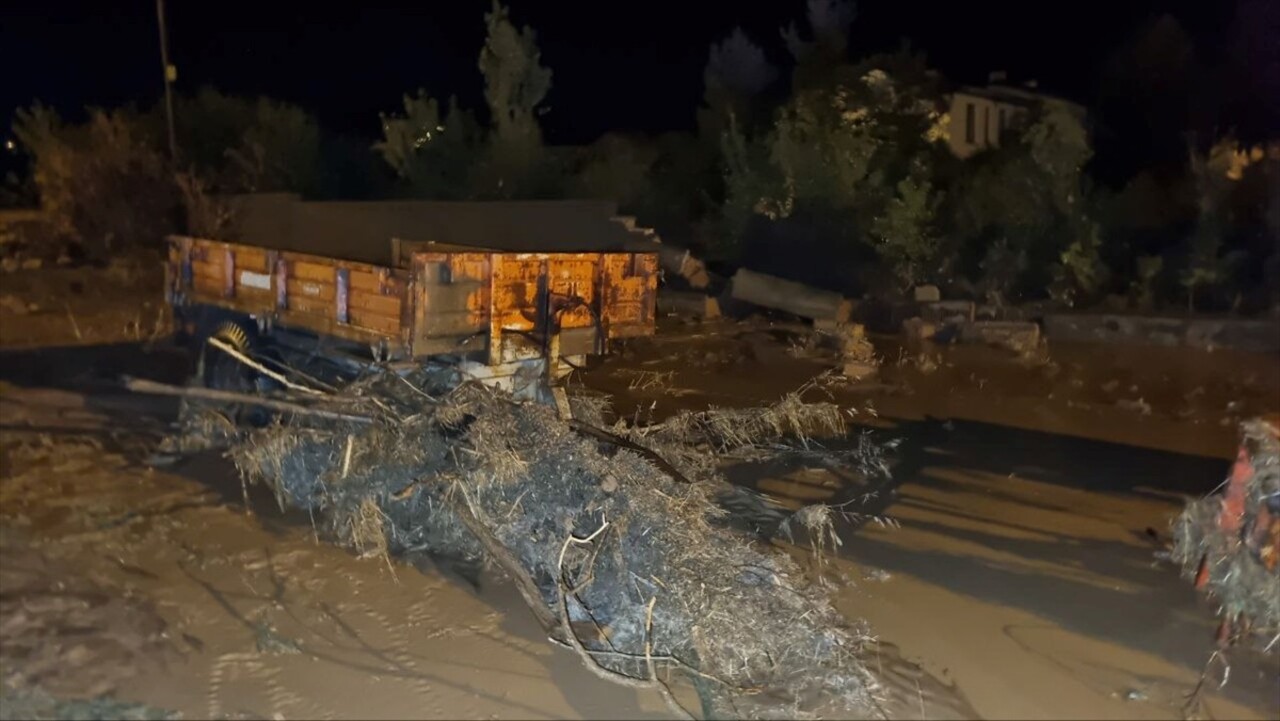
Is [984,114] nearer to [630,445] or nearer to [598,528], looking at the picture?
[630,445]


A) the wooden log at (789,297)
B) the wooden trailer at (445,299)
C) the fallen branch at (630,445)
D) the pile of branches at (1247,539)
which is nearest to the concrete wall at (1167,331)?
the wooden log at (789,297)

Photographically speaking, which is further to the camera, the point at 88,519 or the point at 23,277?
the point at 23,277

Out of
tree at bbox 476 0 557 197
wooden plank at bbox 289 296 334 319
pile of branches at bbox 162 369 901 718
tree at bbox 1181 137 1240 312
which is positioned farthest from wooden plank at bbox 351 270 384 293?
tree at bbox 476 0 557 197

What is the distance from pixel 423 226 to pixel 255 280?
4496 millimetres

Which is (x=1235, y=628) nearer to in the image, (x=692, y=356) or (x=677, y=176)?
(x=692, y=356)

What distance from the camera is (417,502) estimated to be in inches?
288

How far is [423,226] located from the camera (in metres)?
14.4

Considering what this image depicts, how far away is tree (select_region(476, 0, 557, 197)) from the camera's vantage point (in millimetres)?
22047

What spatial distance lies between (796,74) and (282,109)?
1025 cm

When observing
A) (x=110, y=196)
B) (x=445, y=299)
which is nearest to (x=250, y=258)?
(x=445, y=299)

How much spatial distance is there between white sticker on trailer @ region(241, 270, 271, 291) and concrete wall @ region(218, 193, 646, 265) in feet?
7.95

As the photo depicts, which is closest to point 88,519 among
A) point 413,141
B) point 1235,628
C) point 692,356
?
point 1235,628

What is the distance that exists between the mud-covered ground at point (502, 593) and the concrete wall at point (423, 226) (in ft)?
12.5

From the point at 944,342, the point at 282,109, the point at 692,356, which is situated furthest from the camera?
the point at 282,109
